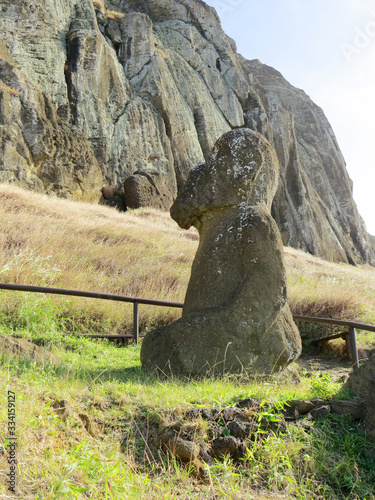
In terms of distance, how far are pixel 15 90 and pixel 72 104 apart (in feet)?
12.5

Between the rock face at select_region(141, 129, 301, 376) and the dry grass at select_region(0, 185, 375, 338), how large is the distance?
2853 mm

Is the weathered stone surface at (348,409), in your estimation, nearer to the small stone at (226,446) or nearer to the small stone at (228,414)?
the small stone at (228,414)

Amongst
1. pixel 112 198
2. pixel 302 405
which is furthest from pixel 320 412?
pixel 112 198

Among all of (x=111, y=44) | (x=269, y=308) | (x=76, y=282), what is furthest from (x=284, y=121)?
(x=269, y=308)

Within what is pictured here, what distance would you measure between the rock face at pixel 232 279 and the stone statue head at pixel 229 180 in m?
0.01

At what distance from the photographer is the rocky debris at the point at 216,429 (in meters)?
2.53

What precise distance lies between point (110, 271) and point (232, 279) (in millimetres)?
5234

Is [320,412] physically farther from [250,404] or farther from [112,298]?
[112,298]

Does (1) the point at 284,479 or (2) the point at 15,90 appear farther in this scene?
(2) the point at 15,90

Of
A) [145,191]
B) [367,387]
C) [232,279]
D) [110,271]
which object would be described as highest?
[145,191]

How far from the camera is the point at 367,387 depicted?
3.35 m

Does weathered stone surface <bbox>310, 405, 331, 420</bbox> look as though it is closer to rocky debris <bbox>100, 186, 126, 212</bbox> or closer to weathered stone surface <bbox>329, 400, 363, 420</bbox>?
weathered stone surface <bbox>329, 400, 363, 420</bbox>

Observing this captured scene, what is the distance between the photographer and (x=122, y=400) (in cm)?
307

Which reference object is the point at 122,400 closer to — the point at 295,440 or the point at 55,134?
the point at 295,440
